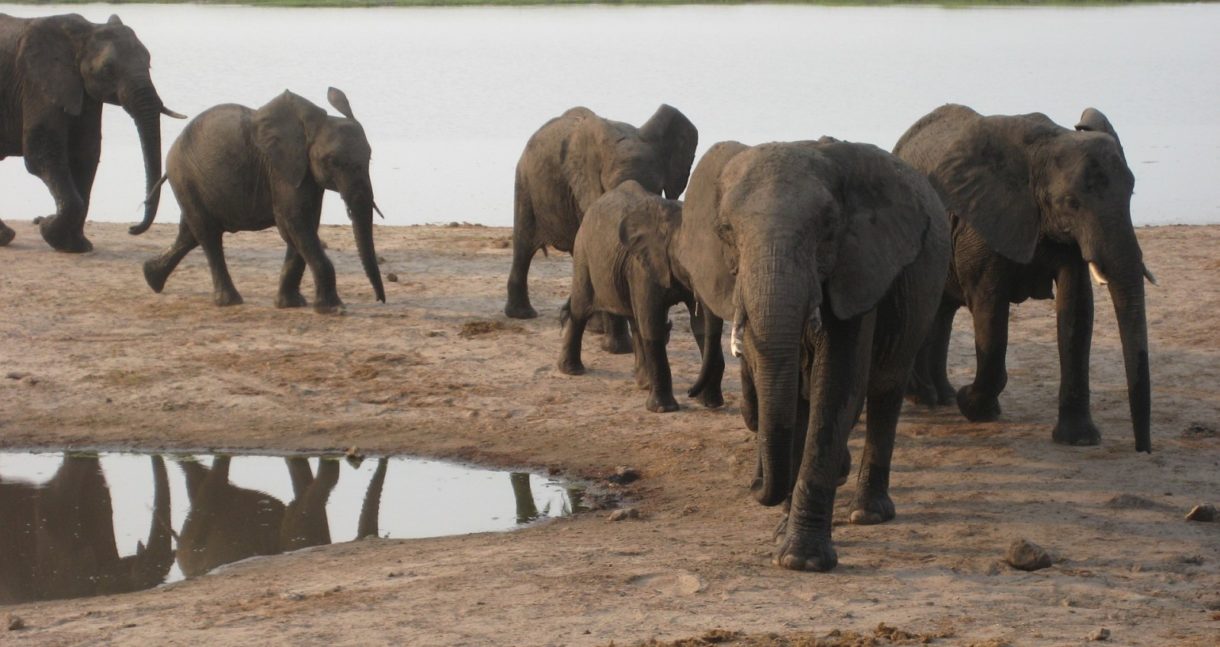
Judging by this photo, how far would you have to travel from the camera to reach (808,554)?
6.99 metres

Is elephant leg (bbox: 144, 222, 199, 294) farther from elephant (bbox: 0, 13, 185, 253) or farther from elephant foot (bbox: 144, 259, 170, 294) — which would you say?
elephant (bbox: 0, 13, 185, 253)

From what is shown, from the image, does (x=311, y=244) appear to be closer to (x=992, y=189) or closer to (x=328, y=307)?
(x=328, y=307)

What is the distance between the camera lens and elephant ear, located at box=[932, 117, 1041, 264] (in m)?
8.93

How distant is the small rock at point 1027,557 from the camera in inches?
276

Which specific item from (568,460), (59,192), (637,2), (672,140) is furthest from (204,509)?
(637,2)

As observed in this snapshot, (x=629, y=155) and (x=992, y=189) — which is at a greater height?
(x=992, y=189)

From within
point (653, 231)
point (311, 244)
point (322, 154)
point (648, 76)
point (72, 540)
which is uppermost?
point (322, 154)

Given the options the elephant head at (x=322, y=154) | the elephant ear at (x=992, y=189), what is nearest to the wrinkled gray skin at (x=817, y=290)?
the elephant ear at (x=992, y=189)

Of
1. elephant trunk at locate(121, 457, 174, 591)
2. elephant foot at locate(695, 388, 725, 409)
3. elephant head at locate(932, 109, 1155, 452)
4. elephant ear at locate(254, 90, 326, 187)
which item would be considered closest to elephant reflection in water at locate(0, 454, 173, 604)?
elephant trunk at locate(121, 457, 174, 591)

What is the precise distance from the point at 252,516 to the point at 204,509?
0.25m

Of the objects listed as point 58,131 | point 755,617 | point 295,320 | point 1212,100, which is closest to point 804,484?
point 755,617

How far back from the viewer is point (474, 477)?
8914mm

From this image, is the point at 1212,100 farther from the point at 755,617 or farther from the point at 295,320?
the point at 755,617

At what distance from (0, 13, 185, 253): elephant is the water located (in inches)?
156
